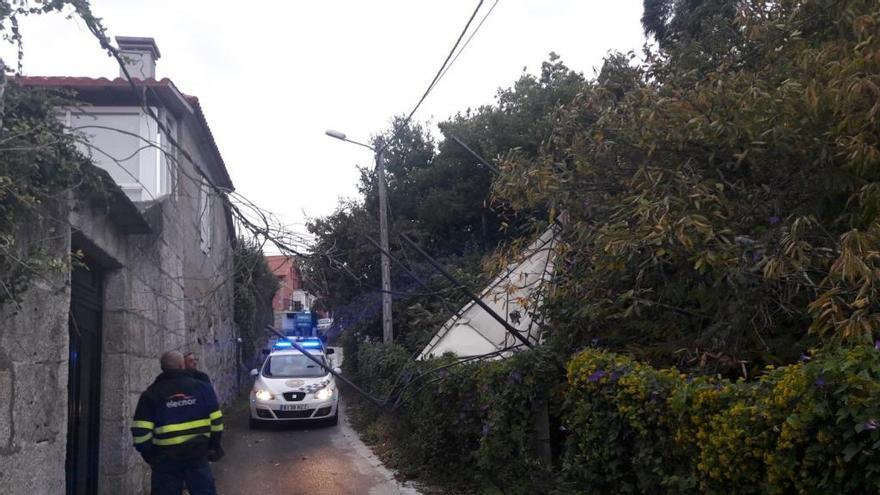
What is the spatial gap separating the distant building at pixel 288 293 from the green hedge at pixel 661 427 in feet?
7.47

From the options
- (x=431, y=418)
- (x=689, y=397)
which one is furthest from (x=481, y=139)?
(x=689, y=397)

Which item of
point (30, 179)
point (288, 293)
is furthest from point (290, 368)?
point (30, 179)

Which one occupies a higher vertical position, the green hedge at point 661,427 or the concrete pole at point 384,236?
the concrete pole at point 384,236

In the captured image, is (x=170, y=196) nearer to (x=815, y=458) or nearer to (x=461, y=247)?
(x=815, y=458)

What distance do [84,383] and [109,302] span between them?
33.5 inches

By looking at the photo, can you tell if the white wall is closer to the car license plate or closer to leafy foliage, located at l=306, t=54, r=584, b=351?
the car license plate

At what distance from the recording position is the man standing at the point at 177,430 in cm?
647

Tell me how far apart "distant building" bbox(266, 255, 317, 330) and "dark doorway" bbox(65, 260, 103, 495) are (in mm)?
1713

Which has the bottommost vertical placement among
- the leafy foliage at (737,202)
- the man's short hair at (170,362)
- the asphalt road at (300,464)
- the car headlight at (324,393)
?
the asphalt road at (300,464)

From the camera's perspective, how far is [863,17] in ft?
19.6

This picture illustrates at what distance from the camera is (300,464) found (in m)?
11.7

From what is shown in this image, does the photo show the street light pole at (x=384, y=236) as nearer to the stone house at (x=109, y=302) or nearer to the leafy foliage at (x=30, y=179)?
the stone house at (x=109, y=302)

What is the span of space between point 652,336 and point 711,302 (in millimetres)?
858

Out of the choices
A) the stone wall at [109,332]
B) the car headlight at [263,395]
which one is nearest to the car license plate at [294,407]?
the car headlight at [263,395]
